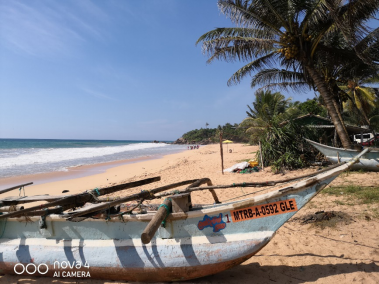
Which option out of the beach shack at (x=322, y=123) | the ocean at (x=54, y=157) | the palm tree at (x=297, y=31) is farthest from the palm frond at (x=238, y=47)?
the ocean at (x=54, y=157)

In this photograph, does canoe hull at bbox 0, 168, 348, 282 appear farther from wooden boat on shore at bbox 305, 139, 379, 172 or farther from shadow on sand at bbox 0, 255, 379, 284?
wooden boat on shore at bbox 305, 139, 379, 172

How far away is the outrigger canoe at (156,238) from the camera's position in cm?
272

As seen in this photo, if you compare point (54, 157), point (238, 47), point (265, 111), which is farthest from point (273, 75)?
point (54, 157)

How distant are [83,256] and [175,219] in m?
1.30

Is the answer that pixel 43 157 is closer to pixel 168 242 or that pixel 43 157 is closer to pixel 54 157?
pixel 54 157

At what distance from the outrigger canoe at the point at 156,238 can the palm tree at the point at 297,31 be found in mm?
5804

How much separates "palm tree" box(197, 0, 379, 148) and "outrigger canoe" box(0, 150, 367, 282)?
5.80m

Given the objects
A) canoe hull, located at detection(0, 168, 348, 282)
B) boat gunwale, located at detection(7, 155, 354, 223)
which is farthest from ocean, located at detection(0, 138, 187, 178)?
boat gunwale, located at detection(7, 155, 354, 223)

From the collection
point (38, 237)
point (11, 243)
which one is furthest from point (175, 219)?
point (11, 243)

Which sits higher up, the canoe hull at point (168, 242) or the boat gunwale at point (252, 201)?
the boat gunwale at point (252, 201)

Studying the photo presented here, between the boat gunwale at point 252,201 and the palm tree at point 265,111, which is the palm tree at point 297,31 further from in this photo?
the palm tree at point 265,111

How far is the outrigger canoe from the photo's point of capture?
272cm

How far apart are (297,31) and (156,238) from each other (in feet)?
26.7

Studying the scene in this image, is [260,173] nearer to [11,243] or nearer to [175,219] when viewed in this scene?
[175,219]
